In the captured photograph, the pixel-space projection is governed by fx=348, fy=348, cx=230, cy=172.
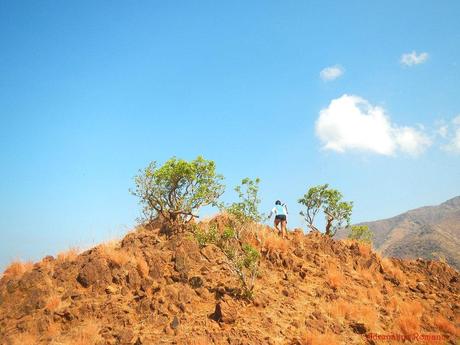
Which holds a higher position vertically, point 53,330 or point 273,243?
point 273,243

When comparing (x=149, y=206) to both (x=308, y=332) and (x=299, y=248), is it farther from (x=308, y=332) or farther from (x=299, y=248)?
(x=308, y=332)

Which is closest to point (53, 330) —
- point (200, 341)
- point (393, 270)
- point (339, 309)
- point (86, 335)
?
point (86, 335)

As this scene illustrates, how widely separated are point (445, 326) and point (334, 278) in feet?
11.2

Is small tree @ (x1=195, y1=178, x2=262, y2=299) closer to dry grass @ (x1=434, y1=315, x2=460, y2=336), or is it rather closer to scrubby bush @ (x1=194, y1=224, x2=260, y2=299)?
scrubby bush @ (x1=194, y1=224, x2=260, y2=299)

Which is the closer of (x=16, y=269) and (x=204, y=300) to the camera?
(x=204, y=300)

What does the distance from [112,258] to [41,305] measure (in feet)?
7.41

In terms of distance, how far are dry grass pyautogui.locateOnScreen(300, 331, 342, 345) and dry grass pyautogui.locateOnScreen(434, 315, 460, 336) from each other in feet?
12.1

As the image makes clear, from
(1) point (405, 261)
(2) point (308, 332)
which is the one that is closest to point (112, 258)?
(2) point (308, 332)

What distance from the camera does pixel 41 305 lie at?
9.51m

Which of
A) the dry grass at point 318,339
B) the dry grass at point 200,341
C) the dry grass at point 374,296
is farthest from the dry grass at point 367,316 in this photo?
the dry grass at point 200,341

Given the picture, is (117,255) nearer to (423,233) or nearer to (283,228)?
(283,228)

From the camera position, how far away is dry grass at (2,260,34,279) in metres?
11.3

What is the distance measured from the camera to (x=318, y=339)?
8.66m

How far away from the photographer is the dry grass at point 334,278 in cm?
1194
